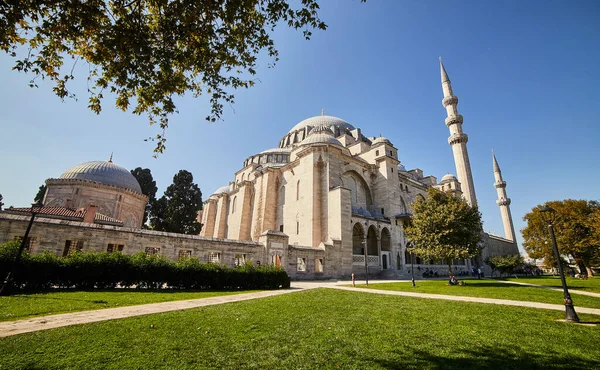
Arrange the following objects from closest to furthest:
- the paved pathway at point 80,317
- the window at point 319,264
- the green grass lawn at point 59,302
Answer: the paved pathway at point 80,317 < the green grass lawn at point 59,302 < the window at point 319,264

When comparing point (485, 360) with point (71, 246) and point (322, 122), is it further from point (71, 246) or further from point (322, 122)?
point (322, 122)

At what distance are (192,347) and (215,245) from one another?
13.5m

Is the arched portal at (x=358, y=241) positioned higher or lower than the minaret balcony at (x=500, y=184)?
lower

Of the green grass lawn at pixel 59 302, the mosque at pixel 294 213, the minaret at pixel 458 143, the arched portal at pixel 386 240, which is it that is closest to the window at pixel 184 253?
the mosque at pixel 294 213

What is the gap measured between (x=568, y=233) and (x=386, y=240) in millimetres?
18189

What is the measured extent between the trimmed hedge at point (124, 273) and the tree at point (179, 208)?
1854cm

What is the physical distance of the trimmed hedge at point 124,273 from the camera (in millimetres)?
9383

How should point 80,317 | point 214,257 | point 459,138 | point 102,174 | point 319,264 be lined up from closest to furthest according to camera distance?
point 80,317 < point 214,257 < point 319,264 < point 102,174 < point 459,138

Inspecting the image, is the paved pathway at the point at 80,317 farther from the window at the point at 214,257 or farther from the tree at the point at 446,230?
the tree at the point at 446,230

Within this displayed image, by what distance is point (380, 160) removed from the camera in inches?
1266

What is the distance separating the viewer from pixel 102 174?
2906 centimetres

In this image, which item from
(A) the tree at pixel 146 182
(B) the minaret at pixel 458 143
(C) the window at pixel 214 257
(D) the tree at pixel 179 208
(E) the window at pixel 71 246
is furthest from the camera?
(B) the minaret at pixel 458 143

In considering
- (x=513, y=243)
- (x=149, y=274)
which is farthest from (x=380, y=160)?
(x=513, y=243)

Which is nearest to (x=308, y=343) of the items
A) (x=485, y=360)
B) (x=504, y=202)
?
(x=485, y=360)
